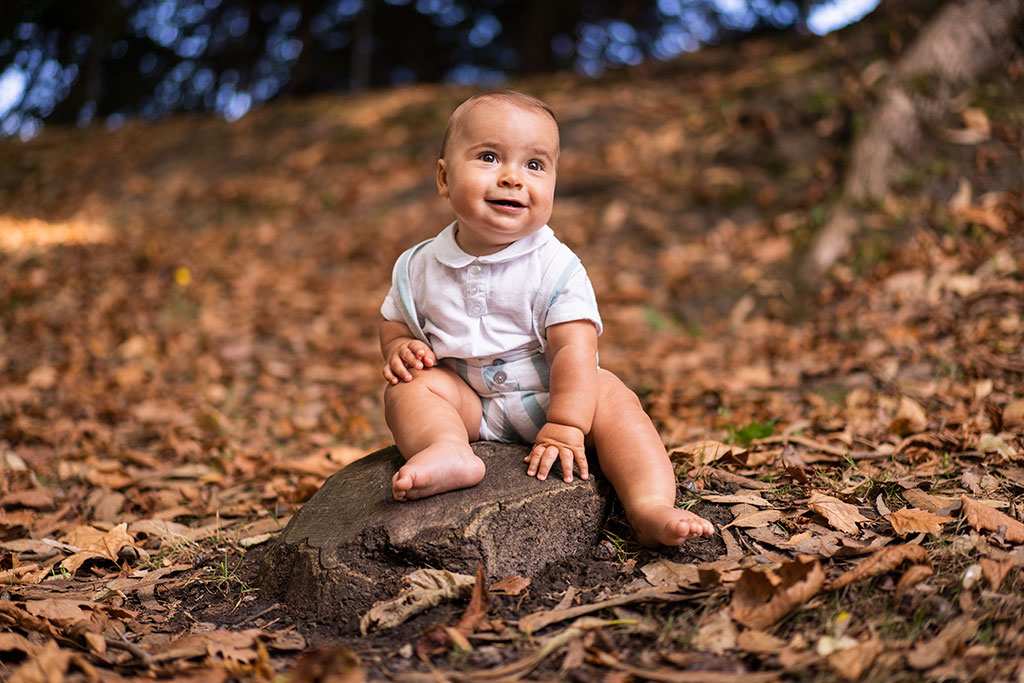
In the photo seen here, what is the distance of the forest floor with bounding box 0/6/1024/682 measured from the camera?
1886 mm

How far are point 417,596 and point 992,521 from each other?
152 centimetres

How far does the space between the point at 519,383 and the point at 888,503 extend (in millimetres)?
1144

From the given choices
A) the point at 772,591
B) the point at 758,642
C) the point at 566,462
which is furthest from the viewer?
the point at 566,462

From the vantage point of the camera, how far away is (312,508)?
2.42 m

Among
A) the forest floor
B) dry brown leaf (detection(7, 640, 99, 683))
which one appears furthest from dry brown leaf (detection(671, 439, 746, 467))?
dry brown leaf (detection(7, 640, 99, 683))

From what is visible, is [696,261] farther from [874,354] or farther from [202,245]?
[202,245]

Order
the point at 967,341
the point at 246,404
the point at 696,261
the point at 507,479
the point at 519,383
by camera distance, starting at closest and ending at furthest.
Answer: the point at 507,479 → the point at 519,383 → the point at 967,341 → the point at 246,404 → the point at 696,261

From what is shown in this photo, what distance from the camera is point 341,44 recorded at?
12383 mm

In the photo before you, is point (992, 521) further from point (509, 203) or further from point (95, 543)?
point (95, 543)

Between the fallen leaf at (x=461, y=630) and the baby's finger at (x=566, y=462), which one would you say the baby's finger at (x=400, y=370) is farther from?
the fallen leaf at (x=461, y=630)

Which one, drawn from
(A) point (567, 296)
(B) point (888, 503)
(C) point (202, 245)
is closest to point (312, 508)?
(A) point (567, 296)

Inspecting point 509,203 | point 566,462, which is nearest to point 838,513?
point 566,462

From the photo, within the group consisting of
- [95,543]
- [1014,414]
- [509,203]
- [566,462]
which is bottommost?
[1014,414]

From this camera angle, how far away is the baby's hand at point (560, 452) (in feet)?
7.44
